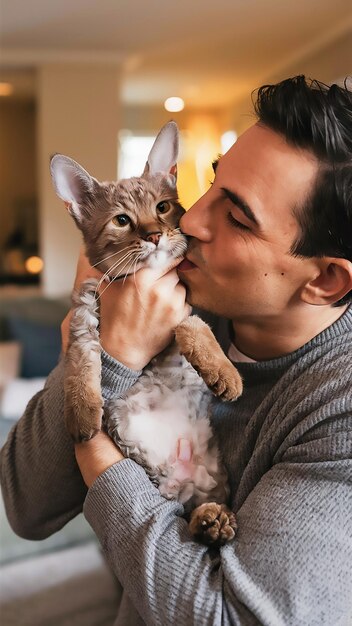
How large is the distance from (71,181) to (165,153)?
7.7 inches

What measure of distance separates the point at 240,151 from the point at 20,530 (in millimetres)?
884

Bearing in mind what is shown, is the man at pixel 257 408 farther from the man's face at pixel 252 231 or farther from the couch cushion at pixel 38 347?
the couch cushion at pixel 38 347

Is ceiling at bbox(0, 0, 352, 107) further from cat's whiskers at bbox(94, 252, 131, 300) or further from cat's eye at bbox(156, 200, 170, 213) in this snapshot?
cat's whiskers at bbox(94, 252, 131, 300)

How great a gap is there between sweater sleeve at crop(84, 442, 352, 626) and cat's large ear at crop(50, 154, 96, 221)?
0.54 m

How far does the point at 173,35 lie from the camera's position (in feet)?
16.1

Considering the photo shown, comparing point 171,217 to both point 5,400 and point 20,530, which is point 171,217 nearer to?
point 20,530

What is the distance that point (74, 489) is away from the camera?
1.25 metres

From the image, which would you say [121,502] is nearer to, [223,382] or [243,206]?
[223,382]

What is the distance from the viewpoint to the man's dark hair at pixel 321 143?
102 centimetres

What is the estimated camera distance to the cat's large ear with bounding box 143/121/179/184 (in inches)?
47.0

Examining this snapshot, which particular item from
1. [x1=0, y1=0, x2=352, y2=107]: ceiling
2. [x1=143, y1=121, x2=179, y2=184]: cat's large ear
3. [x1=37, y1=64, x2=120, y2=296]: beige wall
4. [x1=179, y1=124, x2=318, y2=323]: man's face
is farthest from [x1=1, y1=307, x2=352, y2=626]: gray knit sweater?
[x1=37, y1=64, x2=120, y2=296]: beige wall

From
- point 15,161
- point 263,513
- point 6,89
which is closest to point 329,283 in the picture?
point 263,513

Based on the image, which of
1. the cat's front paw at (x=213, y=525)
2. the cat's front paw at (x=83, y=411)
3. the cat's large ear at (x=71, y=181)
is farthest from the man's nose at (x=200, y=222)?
the cat's front paw at (x=213, y=525)

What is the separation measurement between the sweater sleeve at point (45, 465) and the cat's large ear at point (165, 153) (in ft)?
1.34
